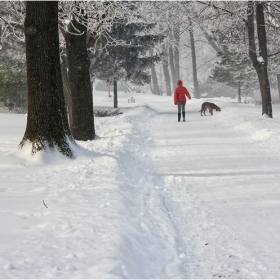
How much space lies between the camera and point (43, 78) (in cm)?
699

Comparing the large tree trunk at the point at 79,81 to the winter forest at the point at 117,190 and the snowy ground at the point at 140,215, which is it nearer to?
the winter forest at the point at 117,190

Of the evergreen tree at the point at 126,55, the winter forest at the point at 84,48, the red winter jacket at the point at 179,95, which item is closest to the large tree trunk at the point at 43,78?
the winter forest at the point at 84,48

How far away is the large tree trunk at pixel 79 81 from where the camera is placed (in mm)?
10094

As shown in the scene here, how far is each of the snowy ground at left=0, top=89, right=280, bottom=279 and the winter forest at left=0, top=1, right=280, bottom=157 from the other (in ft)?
4.32

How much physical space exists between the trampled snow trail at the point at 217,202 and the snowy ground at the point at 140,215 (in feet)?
0.06

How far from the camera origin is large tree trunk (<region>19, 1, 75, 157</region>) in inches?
272

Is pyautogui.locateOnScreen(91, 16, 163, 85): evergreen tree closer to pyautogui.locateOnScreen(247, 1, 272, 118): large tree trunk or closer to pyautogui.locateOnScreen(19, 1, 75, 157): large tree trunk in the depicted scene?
pyautogui.locateOnScreen(247, 1, 272, 118): large tree trunk

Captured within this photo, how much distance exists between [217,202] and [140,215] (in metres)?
1.42

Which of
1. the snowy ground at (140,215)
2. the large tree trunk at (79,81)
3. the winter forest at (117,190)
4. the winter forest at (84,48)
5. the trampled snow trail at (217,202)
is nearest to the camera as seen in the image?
the snowy ground at (140,215)

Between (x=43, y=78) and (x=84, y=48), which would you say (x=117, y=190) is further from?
(x=84, y=48)

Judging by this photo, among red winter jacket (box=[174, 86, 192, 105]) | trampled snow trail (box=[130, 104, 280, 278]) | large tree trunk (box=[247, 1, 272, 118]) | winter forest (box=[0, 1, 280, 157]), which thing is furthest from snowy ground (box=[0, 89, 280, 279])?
red winter jacket (box=[174, 86, 192, 105])

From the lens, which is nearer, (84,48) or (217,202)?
(217,202)

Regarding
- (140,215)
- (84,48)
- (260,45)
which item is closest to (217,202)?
(140,215)

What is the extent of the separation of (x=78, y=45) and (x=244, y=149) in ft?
17.9
